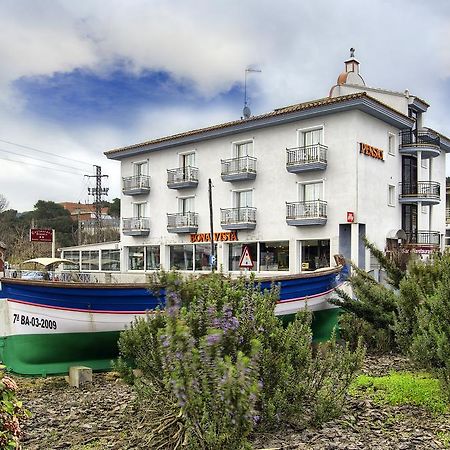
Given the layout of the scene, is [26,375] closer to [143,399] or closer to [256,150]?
[143,399]

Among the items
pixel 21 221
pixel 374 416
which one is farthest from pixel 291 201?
pixel 21 221

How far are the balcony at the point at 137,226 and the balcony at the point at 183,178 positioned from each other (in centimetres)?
378

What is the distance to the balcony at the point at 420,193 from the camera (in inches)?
1085

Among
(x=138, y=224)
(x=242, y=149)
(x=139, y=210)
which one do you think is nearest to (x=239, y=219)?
(x=242, y=149)

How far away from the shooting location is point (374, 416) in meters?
5.49

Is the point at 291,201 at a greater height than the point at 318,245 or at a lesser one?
greater

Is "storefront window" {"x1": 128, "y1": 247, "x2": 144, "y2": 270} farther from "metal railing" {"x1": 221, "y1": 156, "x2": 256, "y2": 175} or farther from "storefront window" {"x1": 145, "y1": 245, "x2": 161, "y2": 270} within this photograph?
"metal railing" {"x1": 221, "y1": 156, "x2": 256, "y2": 175}

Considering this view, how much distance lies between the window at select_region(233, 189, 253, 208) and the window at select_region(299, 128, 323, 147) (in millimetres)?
4404

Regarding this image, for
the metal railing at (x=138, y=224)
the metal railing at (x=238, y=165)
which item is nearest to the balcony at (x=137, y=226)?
the metal railing at (x=138, y=224)

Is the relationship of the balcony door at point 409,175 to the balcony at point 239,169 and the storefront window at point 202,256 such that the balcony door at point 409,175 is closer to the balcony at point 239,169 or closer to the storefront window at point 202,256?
the balcony at point 239,169

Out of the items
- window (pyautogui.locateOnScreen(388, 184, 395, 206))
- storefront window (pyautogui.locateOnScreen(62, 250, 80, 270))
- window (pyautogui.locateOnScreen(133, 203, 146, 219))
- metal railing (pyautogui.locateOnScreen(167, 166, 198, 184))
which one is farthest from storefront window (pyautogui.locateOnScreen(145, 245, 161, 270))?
window (pyautogui.locateOnScreen(388, 184, 395, 206))

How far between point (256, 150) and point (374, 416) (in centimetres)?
2416

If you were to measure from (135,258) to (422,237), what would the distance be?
19661 millimetres

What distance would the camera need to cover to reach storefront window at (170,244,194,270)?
32438 millimetres
